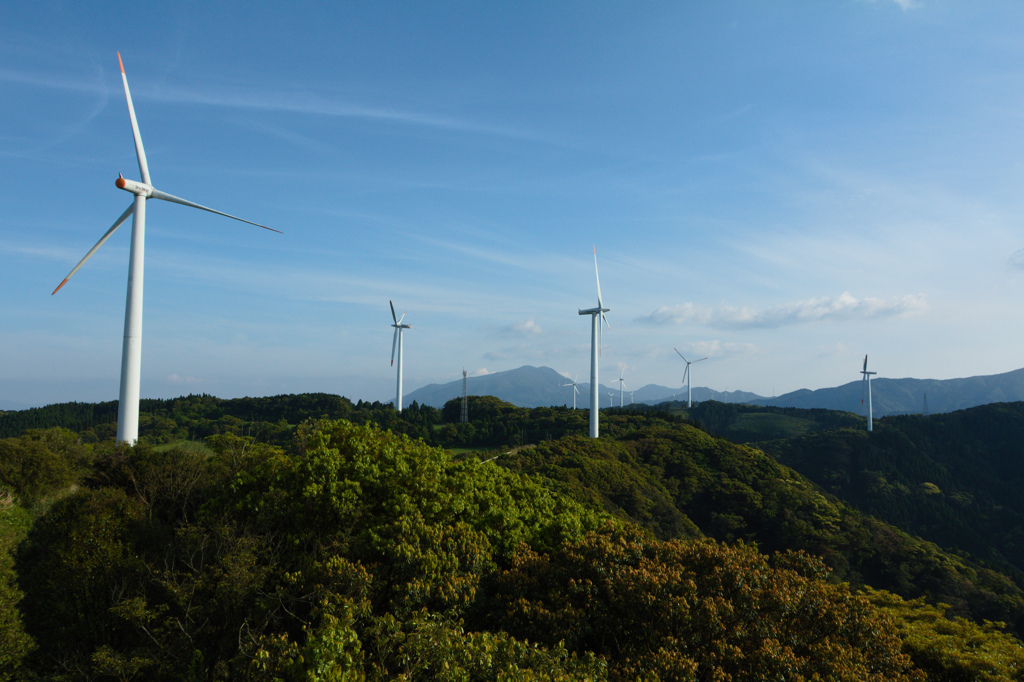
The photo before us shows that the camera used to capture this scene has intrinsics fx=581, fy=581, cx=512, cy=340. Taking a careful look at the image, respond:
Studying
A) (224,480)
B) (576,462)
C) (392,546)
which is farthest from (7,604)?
(576,462)

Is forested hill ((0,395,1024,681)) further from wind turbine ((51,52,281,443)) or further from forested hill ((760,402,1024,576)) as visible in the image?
forested hill ((760,402,1024,576))

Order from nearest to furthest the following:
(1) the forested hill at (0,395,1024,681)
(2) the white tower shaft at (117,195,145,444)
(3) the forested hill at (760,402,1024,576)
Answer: (1) the forested hill at (0,395,1024,681), (2) the white tower shaft at (117,195,145,444), (3) the forested hill at (760,402,1024,576)

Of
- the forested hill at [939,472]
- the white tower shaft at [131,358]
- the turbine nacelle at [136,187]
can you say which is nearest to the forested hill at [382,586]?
the white tower shaft at [131,358]

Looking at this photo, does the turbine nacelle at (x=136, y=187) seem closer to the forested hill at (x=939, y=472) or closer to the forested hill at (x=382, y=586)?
the forested hill at (x=382, y=586)

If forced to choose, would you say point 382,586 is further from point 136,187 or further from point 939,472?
point 939,472

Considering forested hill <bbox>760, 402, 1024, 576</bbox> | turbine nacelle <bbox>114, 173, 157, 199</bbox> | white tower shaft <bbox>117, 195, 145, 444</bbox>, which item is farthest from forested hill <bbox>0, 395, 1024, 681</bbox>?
forested hill <bbox>760, 402, 1024, 576</bbox>

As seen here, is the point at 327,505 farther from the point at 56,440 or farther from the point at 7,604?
the point at 56,440

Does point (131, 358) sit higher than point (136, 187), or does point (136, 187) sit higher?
point (136, 187)

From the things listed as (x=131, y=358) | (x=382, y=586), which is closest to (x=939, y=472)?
(x=382, y=586)

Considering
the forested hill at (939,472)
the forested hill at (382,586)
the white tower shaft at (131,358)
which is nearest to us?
the forested hill at (382,586)
